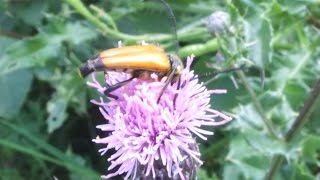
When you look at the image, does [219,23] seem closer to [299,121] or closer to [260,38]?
[260,38]

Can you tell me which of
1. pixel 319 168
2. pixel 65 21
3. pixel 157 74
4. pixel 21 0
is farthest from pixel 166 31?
A: pixel 157 74

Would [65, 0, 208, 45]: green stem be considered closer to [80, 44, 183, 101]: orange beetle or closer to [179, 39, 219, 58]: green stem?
[179, 39, 219, 58]: green stem

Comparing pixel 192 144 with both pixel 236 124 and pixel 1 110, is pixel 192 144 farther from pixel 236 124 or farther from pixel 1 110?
pixel 1 110

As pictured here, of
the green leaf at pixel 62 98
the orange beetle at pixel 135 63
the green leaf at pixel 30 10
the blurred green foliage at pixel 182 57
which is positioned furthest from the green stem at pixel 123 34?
the orange beetle at pixel 135 63

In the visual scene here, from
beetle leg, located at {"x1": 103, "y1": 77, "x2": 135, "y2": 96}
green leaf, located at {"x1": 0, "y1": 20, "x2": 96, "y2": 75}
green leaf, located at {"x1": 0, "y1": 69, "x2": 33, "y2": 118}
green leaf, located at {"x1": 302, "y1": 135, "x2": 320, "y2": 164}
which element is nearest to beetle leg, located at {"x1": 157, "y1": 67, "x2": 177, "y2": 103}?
beetle leg, located at {"x1": 103, "y1": 77, "x2": 135, "y2": 96}

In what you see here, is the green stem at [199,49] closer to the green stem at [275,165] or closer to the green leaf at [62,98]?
the green leaf at [62,98]

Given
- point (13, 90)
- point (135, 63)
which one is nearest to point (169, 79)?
point (135, 63)
